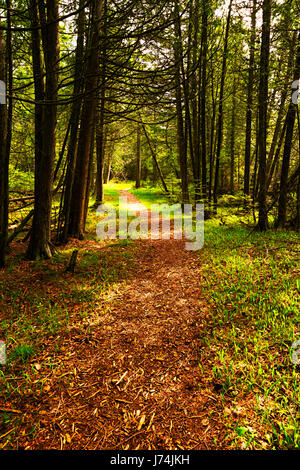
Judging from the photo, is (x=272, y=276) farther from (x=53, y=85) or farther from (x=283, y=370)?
(x=53, y=85)

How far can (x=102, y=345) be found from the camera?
329cm

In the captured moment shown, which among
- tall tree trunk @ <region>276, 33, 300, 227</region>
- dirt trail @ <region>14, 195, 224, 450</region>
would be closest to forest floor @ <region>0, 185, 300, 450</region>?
dirt trail @ <region>14, 195, 224, 450</region>

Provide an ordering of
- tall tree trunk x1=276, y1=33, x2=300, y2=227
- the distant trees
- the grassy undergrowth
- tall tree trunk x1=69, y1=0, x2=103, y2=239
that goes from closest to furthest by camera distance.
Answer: the grassy undergrowth, the distant trees, tall tree trunk x1=276, y1=33, x2=300, y2=227, tall tree trunk x1=69, y1=0, x2=103, y2=239

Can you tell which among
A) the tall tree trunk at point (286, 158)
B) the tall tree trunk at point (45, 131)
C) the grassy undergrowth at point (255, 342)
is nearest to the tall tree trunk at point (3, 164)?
the tall tree trunk at point (45, 131)

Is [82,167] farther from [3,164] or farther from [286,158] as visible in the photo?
[286,158]

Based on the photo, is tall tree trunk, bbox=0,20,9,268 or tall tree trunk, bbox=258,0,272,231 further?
tall tree trunk, bbox=258,0,272,231

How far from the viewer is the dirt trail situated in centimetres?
210

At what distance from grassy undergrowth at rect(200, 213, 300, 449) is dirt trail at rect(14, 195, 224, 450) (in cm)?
23

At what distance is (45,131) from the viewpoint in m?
5.40

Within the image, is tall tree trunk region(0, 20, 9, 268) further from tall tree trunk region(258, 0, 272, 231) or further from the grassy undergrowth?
tall tree trunk region(258, 0, 272, 231)

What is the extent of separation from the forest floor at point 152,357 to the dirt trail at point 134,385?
1cm

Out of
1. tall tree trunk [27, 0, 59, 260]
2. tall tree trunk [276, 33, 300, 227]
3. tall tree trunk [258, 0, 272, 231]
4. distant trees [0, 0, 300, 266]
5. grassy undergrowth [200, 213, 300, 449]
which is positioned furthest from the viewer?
tall tree trunk [276, 33, 300, 227]

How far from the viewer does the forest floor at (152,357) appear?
2113 mm

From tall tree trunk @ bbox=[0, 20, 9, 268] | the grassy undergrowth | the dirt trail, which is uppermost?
tall tree trunk @ bbox=[0, 20, 9, 268]
